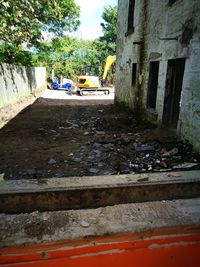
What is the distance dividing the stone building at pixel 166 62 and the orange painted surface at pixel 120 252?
3.74m

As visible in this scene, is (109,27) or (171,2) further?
(109,27)

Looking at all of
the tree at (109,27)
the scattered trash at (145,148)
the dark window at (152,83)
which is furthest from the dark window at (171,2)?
the tree at (109,27)

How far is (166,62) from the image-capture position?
6.17m

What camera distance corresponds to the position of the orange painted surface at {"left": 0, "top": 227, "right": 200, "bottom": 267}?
3.52 ft

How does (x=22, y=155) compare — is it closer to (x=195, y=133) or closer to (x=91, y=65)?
(x=195, y=133)

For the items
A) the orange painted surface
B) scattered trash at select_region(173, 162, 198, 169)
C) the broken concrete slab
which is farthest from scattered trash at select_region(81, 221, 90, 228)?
scattered trash at select_region(173, 162, 198, 169)

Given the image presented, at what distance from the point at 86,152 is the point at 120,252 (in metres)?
4.11

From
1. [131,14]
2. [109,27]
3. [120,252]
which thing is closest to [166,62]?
[131,14]

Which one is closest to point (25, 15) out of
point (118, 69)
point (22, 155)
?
point (22, 155)

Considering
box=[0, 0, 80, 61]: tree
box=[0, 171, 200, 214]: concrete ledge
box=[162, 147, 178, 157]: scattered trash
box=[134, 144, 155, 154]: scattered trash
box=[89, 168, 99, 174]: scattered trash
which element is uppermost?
box=[0, 0, 80, 61]: tree

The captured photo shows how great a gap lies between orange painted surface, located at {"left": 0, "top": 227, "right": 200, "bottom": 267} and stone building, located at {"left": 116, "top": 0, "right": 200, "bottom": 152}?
374 centimetres

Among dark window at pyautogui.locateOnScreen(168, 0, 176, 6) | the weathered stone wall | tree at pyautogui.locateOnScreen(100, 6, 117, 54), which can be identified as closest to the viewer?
dark window at pyautogui.locateOnScreen(168, 0, 176, 6)

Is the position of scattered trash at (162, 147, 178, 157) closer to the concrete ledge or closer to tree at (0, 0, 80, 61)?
the concrete ledge

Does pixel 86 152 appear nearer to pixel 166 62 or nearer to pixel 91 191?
pixel 166 62
